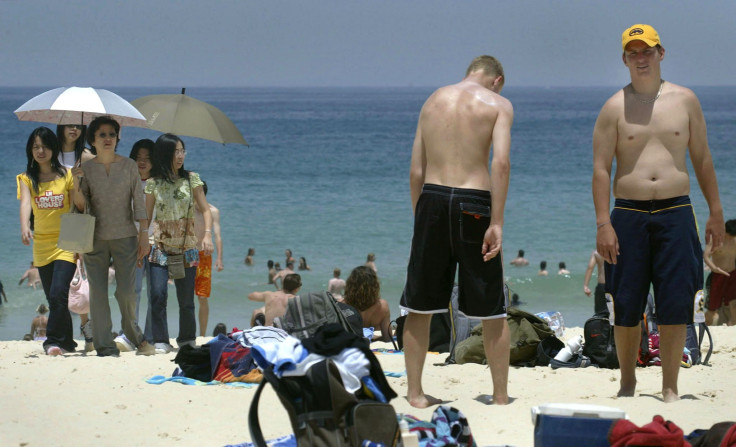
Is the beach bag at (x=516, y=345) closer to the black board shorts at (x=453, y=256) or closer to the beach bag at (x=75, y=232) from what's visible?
the black board shorts at (x=453, y=256)

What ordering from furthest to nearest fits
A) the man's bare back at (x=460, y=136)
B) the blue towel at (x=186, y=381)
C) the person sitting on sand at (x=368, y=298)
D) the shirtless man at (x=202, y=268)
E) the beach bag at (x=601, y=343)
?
the person sitting on sand at (x=368, y=298), the shirtless man at (x=202, y=268), the beach bag at (x=601, y=343), the blue towel at (x=186, y=381), the man's bare back at (x=460, y=136)

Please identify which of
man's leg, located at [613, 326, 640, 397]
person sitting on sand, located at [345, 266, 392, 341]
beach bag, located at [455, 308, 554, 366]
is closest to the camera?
man's leg, located at [613, 326, 640, 397]

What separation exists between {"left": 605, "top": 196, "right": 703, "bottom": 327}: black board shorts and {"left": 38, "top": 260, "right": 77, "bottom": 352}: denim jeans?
12.9 ft

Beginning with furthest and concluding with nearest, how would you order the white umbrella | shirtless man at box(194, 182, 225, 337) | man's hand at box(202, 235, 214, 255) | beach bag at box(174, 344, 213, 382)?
shirtless man at box(194, 182, 225, 337) < man's hand at box(202, 235, 214, 255) < the white umbrella < beach bag at box(174, 344, 213, 382)

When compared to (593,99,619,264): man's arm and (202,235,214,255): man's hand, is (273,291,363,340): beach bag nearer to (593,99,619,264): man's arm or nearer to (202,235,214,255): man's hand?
(202,235,214,255): man's hand

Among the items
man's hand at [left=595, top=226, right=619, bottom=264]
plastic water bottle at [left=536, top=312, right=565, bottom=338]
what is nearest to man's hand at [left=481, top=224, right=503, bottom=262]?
man's hand at [left=595, top=226, right=619, bottom=264]

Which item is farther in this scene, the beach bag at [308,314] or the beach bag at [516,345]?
the beach bag at [516,345]

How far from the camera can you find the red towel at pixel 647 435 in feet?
11.4

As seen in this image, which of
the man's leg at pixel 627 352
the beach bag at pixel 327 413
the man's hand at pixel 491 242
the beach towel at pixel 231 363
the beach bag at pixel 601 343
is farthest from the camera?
the beach bag at pixel 601 343

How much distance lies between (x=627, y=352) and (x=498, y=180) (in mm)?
1270

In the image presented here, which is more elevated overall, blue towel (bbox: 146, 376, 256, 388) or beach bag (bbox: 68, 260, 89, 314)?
beach bag (bbox: 68, 260, 89, 314)

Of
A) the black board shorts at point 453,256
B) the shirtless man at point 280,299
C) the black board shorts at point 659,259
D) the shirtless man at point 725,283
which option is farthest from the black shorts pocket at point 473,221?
the shirtless man at point 725,283

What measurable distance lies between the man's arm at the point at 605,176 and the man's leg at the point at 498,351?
681mm

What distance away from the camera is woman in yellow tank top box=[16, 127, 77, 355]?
7168 millimetres
